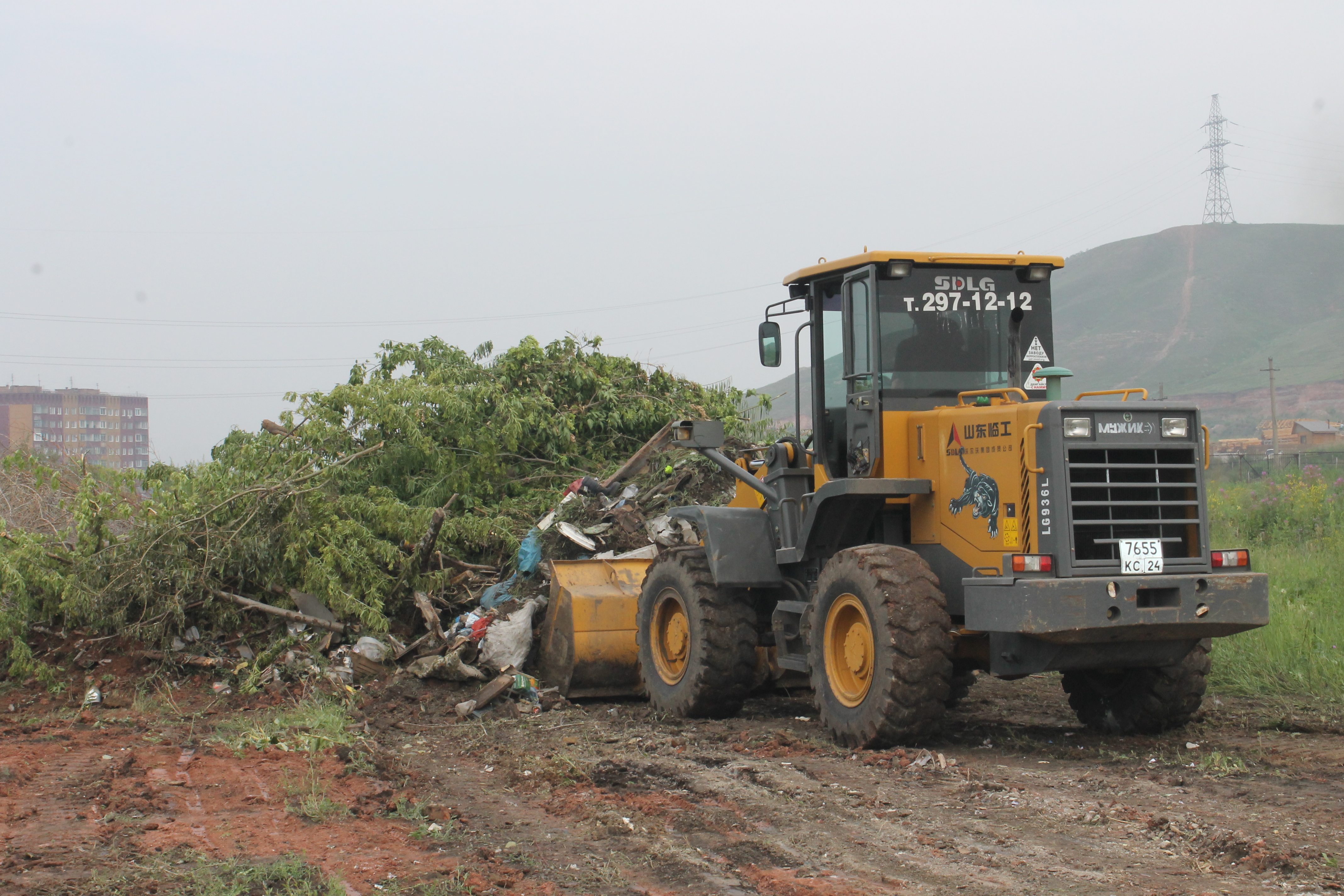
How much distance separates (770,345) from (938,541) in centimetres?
190

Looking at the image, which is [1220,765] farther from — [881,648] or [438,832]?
[438,832]

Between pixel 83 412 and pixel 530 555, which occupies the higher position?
pixel 83 412

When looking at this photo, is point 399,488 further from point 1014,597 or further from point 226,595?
point 1014,597

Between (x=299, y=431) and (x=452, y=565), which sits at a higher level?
(x=299, y=431)

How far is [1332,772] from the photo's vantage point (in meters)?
6.41

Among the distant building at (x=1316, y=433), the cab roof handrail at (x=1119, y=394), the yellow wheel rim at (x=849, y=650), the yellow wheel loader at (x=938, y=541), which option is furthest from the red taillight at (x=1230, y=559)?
the distant building at (x=1316, y=433)

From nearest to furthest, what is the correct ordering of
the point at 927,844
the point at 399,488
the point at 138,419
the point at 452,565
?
the point at 927,844
the point at 452,565
the point at 399,488
the point at 138,419

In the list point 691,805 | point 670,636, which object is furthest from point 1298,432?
point 691,805

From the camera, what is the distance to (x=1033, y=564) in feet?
22.2

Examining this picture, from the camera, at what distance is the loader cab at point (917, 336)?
7.90 metres

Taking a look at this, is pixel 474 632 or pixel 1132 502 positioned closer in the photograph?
pixel 1132 502

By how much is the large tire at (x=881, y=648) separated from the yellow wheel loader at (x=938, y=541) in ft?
0.05

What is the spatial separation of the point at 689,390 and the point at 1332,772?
27.7 feet

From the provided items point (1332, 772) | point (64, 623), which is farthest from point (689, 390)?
point (1332, 772)
